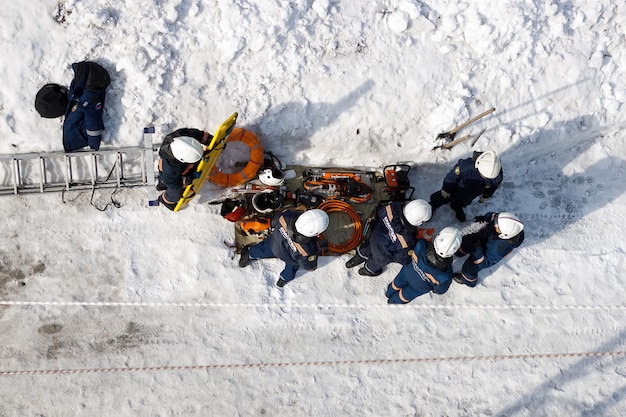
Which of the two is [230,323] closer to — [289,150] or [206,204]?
[206,204]

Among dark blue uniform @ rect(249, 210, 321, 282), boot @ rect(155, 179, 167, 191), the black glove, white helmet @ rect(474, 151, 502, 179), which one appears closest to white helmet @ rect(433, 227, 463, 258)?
white helmet @ rect(474, 151, 502, 179)

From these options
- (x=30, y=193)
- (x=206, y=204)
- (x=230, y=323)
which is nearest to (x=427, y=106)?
(x=206, y=204)

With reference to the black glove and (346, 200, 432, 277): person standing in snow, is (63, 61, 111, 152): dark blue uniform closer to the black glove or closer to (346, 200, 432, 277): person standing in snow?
(346, 200, 432, 277): person standing in snow

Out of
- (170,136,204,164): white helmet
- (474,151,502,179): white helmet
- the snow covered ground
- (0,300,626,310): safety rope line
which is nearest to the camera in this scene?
(170,136,204,164): white helmet

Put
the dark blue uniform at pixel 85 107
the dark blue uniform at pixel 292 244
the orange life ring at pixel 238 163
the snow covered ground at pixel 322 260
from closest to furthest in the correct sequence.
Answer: the dark blue uniform at pixel 292 244, the dark blue uniform at pixel 85 107, the snow covered ground at pixel 322 260, the orange life ring at pixel 238 163

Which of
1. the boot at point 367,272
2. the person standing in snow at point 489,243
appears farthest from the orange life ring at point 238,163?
the person standing in snow at point 489,243

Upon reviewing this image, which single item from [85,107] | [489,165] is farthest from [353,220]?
[85,107]

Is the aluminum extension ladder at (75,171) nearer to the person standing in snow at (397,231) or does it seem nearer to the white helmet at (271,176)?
the white helmet at (271,176)
